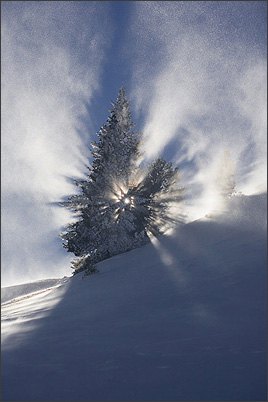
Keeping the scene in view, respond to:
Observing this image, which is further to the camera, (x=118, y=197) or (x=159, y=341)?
(x=118, y=197)

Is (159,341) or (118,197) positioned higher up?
(118,197)

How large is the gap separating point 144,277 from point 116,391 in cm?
325

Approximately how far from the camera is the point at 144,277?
16.4 ft

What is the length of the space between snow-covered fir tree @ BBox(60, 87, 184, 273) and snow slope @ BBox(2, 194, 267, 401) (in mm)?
6845

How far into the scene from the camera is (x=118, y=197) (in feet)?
38.7

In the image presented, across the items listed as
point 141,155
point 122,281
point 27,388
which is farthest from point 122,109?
point 27,388

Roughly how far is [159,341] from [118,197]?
972cm

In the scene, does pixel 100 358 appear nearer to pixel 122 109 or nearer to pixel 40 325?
pixel 40 325

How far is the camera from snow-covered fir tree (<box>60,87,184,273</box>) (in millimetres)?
11281

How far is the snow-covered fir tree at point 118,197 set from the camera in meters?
11.3

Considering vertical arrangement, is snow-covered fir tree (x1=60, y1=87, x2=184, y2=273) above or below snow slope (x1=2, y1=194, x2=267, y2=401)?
above

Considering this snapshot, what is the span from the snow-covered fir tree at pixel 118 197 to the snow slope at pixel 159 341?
685 cm

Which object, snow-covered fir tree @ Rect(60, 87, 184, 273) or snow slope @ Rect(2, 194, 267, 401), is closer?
snow slope @ Rect(2, 194, 267, 401)

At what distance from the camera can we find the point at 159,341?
237cm
